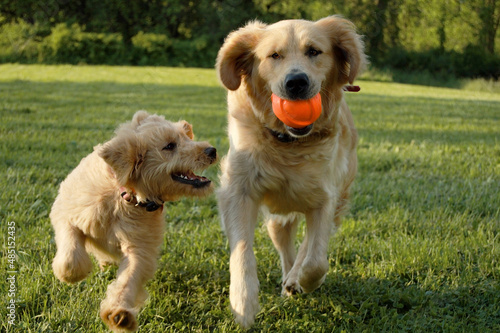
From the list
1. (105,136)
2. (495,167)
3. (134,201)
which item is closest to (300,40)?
(134,201)

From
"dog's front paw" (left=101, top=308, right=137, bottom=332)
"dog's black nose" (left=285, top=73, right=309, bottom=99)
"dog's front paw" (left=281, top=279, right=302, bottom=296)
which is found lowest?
"dog's front paw" (left=281, top=279, right=302, bottom=296)

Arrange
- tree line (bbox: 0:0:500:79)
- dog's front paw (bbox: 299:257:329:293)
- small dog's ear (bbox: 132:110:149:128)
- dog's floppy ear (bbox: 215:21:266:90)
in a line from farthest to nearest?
1. tree line (bbox: 0:0:500:79)
2. small dog's ear (bbox: 132:110:149:128)
3. dog's floppy ear (bbox: 215:21:266:90)
4. dog's front paw (bbox: 299:257:329:293)

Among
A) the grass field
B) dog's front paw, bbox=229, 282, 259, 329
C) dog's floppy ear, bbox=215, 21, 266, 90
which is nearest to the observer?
dog's front paw, bbox=229, 282, 259, 329

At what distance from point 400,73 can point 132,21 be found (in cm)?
1771

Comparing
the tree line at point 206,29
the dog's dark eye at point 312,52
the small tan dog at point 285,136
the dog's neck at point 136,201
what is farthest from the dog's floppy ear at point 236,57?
the tree line at point 206,29

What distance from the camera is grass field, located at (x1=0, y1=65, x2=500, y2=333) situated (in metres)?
2.87

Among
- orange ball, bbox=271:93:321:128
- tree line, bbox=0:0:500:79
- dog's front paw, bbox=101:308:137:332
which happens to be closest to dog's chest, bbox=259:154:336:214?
orange ball, bbox=271:93:321:128

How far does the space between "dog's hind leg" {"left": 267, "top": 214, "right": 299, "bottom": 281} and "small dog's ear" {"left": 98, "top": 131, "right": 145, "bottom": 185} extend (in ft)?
3.62

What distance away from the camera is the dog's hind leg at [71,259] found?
2883mm

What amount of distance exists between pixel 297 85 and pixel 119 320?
169 cm

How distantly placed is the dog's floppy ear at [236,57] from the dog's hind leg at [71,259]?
1401mm

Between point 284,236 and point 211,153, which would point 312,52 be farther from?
point 284,236

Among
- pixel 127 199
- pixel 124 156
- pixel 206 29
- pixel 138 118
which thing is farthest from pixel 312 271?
pixel 206 29

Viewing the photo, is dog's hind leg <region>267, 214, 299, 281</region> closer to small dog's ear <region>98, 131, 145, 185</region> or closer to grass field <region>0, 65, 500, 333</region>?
grass field <region>0, 65, 500, 333</region>
